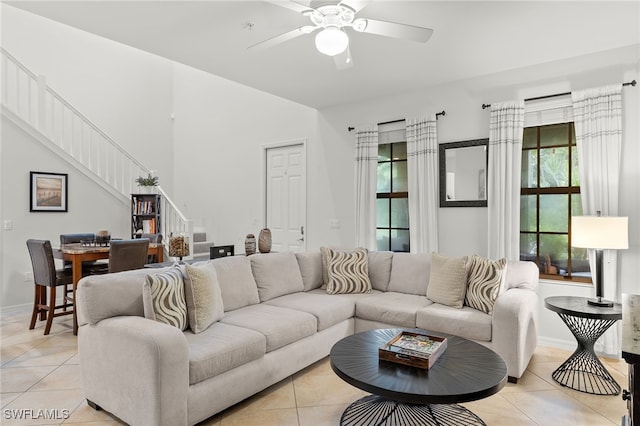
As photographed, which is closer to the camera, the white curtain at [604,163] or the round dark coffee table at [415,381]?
the round dark coffee table at [415,381]

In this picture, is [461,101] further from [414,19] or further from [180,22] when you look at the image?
[180,22]

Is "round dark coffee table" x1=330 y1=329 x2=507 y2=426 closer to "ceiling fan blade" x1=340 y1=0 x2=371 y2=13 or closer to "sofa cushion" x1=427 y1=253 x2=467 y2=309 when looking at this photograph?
"sofa cushion" x1=427 y1=253 x2=467 y2=309

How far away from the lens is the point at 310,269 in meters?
4.10

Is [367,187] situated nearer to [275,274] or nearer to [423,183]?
[423,183]

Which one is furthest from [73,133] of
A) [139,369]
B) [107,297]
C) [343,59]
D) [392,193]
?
[139,369]

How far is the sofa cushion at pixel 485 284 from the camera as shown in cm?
322

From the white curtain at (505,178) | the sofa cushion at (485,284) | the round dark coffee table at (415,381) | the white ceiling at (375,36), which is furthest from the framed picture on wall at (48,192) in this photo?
the white curtain at (505,178)

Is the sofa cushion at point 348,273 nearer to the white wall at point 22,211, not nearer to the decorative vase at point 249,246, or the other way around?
the decorative vase at point 249,246

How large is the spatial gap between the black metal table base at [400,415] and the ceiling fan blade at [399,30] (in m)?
2.26

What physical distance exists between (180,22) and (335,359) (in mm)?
2607

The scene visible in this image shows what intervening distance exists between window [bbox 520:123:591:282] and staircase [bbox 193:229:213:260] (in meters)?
4.78

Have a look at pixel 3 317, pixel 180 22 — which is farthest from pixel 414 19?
pixel 3 317

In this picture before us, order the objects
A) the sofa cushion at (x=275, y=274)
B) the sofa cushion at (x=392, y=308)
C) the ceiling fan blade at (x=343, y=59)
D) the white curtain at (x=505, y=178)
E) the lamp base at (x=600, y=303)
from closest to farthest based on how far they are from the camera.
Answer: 1. the ceiling fan blade at (x=343, y=59)
2. the lamp base at (x=600, y=303)
3. the sofa cushion at (x=392, y=308)
4. the sofa cushion at (x=275, y=274)
5. the white curtain at (x=505, y=178)

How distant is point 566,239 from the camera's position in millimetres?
3855
